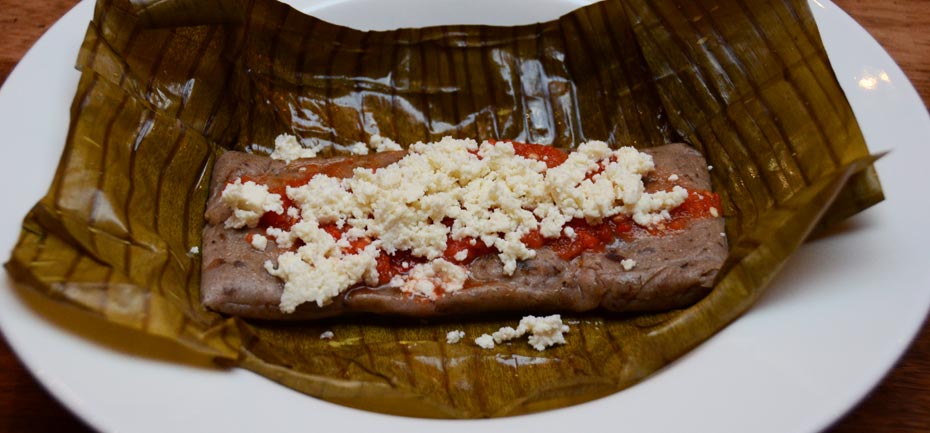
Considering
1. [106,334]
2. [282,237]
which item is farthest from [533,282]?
[106,334]

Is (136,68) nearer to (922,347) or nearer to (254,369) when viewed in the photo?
(254,369)

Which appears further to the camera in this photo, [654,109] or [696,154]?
[654,109]

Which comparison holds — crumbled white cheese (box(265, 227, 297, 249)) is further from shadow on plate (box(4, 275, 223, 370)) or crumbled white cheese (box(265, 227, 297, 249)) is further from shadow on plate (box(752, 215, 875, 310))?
shadow on plate (box(752, 215, 875, 310))

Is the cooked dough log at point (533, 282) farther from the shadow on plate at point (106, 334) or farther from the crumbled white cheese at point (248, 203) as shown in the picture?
the shadow on plate at point (106, 334)

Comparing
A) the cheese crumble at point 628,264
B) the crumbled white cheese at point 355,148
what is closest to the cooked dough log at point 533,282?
the cheese crumble at point 628,264

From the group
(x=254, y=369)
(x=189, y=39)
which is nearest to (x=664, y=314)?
(x=254, y=369)

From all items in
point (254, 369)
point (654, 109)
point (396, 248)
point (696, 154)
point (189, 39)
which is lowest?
point (254, 369)
